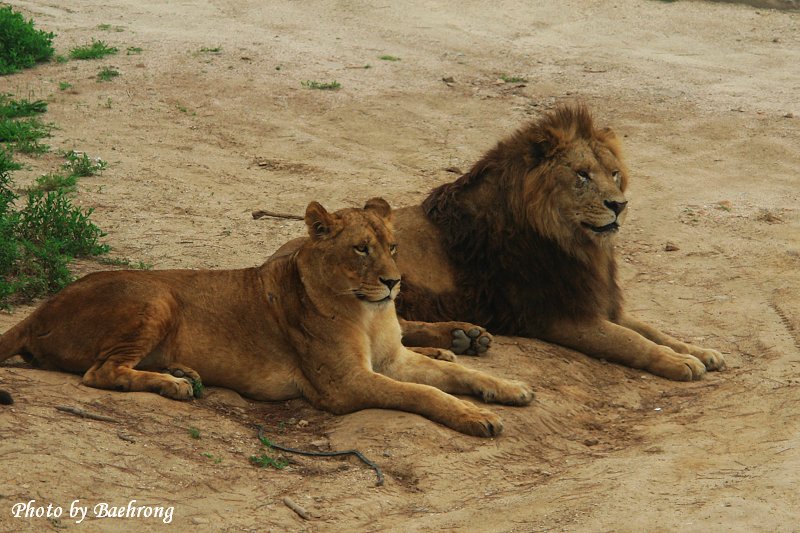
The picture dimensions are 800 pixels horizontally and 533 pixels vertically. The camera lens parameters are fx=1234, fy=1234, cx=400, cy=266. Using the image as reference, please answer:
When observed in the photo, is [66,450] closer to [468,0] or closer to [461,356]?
[461,356]

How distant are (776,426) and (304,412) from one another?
97.2 inches

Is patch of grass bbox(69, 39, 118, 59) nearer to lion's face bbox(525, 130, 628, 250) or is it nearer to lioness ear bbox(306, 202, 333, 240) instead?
lion's face bbox(525, 130, 628, 250)

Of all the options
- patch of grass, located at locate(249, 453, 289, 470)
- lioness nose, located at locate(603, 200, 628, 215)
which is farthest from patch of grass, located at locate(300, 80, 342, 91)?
patch of grass, located at locate(249, 453, 289, 470)

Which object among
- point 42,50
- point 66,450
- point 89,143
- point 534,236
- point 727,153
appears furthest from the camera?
point 42,50

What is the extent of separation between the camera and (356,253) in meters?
6.46

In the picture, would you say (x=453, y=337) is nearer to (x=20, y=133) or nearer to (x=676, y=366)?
(x=676, y=366)

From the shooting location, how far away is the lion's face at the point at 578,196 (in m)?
7.93

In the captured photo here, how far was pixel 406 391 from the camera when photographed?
6418 millimetres

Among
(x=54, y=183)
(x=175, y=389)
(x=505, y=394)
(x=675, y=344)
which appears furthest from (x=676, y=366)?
(x=54, y=183)

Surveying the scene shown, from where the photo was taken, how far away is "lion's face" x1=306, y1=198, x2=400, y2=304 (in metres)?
6.41

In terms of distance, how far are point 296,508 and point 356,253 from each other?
1631mm

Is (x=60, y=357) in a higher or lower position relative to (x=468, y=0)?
lower

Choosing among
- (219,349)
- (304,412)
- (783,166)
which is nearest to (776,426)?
(304,412)

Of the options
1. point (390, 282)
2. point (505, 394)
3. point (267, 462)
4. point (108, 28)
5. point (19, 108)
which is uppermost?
point (108, 28)
